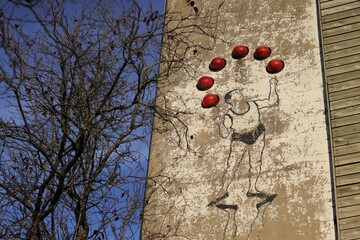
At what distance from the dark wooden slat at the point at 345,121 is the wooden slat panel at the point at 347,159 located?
42 cm

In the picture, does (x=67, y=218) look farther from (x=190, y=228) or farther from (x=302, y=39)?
(x=302, y=39)

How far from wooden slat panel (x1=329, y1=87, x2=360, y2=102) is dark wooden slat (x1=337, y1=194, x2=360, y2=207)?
1.28 m

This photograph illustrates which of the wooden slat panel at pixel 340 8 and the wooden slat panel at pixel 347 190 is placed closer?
the wooden slat panel at pixel 347 190

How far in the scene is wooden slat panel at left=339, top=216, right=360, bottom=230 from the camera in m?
6.94

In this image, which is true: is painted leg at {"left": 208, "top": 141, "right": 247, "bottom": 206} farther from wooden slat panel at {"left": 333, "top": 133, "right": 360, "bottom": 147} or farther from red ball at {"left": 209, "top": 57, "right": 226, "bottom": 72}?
red ball at {"left": 209, "top": 57, "right": 226, "bottom": 72}

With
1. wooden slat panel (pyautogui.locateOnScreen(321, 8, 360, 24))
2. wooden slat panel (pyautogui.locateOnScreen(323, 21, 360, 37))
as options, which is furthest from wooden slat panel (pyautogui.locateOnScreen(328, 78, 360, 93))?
wooden slat panel (pyautogui.locateOnScreen(321, 8, 360, 24))

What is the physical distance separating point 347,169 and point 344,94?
99 centimetres

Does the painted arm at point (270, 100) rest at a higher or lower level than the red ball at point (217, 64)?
lower

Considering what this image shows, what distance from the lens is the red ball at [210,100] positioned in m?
8.59

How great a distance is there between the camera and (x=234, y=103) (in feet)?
27.8

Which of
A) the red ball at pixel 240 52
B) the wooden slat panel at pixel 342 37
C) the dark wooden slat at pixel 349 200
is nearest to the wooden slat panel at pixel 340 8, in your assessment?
the wooden slat panel at pixel 342 37

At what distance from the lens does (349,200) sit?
7109 millimetres

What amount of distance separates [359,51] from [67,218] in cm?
380

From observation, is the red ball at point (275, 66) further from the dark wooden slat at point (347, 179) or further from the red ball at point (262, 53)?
the dark wooden slat at point (347, 179)
